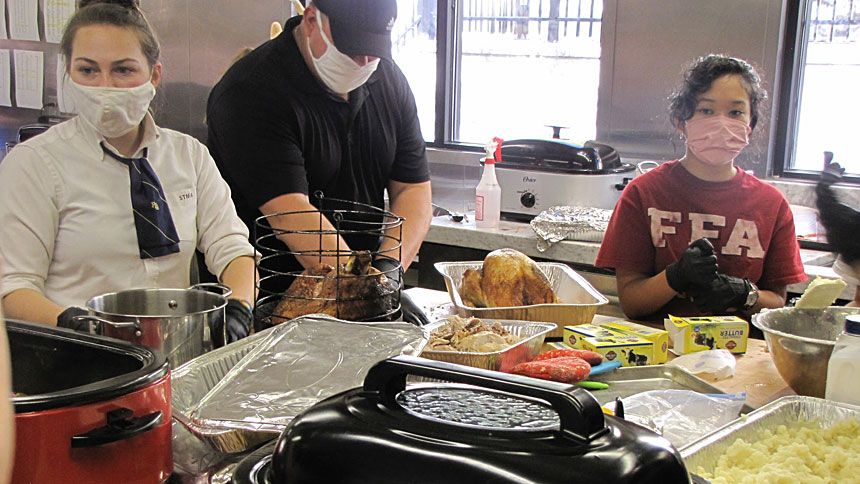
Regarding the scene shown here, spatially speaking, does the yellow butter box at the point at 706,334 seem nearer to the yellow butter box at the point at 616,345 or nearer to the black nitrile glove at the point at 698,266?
the yellow butter box at the point at 616,345

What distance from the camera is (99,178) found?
2.05 meters

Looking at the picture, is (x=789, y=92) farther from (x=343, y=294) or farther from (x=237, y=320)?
(x=237, y=320)

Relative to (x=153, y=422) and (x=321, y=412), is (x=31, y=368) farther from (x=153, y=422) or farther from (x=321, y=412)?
(x=321, y=412)

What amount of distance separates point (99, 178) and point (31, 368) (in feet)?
3.81

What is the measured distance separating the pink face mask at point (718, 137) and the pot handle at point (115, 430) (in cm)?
205

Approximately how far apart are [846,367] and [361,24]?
1.47 meters

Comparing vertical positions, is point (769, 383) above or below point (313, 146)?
below

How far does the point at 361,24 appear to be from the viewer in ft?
7.03

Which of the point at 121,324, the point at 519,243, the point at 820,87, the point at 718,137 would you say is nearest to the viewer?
the point at 121,324

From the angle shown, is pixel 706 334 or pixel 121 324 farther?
pixel 706 334

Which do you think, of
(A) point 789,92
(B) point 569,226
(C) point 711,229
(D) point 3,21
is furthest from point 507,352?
(D) point 3,21

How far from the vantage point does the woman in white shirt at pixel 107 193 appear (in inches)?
76.8

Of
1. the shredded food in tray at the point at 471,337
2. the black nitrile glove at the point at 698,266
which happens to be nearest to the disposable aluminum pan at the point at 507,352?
the shredded food in tray at the point at 471,337

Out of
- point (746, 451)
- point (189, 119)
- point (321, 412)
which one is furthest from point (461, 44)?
point (321, 412)
